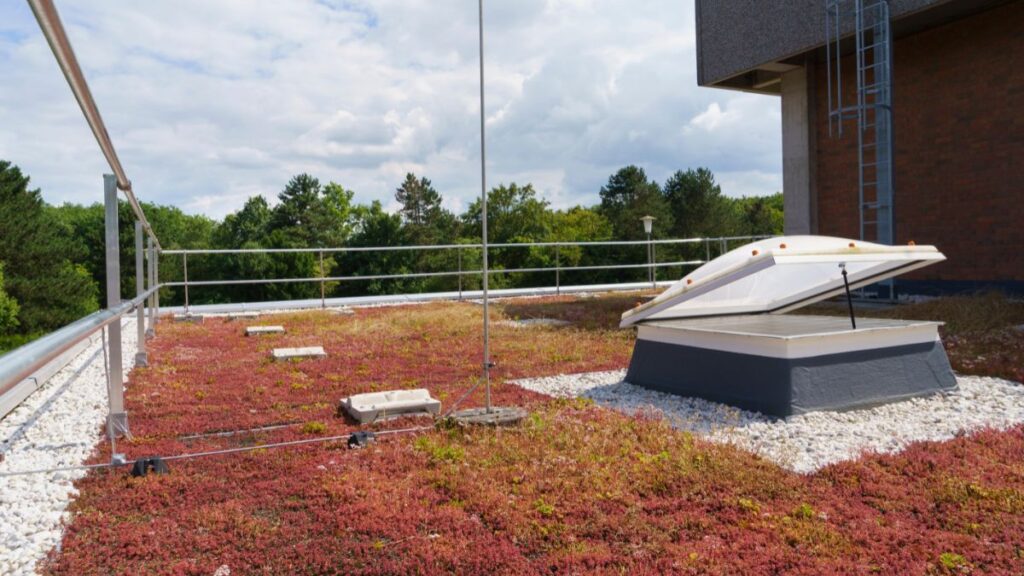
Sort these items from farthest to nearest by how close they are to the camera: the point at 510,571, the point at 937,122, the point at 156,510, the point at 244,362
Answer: the point at 937,122 < the point at 244,362 < the point at 156,510 < the point at 510,571

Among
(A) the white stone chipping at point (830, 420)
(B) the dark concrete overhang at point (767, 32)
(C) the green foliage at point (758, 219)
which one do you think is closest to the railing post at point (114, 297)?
(A) the white stone chipping at point (830, 420)

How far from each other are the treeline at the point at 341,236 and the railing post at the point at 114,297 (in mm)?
21254

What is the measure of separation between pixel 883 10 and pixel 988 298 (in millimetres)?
4188

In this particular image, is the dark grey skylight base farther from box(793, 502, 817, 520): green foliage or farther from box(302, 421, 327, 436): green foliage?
box(302, 421, 327, 436): green foliage

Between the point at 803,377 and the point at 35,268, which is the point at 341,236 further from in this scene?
the point at 803,377

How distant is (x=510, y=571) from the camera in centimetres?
238

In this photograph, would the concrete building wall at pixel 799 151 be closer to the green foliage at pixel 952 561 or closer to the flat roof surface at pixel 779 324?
the flat roof surface at pixel 779 324

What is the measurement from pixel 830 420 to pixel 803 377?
0.95 ft

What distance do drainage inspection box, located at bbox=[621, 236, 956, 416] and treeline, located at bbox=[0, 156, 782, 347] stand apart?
2164 centimetres

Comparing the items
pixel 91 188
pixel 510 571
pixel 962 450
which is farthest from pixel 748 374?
pixel 91 188

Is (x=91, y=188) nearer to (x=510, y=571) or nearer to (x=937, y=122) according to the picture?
(x=510, y=571)

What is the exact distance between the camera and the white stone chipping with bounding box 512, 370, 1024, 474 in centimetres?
379

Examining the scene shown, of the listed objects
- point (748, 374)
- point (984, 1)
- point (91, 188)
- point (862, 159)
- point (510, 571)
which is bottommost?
point (510, 571)

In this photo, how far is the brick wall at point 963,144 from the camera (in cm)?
995
